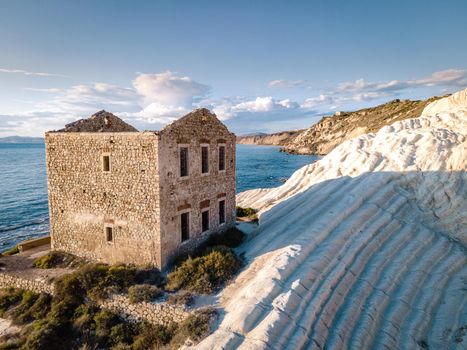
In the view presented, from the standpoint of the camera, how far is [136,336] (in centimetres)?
1328

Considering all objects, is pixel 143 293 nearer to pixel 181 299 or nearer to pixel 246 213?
pixel 181 299

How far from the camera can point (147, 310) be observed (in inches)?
542

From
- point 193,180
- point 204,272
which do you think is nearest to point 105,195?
point 193,180

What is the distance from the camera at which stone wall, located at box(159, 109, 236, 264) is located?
16078 millimetres

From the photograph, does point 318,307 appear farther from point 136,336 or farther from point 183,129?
point 183,129

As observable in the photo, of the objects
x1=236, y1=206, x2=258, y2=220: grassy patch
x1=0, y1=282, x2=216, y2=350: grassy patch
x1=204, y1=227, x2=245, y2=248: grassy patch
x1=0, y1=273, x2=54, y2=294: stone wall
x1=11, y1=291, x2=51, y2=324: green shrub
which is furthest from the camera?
x1=236, y1=206, x2=258, y2=220: grassy patch

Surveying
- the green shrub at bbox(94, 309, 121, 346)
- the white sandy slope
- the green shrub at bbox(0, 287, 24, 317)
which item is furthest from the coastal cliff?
the green shrub at bbox(0, 287, 24, 317)

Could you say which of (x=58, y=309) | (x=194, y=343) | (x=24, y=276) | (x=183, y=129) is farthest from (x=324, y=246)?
(x=24, y=276)

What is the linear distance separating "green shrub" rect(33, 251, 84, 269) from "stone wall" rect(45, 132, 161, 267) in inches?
18.1

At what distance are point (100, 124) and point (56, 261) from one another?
9.62 meters

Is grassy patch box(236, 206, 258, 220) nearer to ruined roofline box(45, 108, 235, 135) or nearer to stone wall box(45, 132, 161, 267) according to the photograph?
ruined roofline box(45, 108, 235, 135)

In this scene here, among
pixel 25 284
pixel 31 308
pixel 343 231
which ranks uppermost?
Result: pixel 343 231

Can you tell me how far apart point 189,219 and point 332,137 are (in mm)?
108542

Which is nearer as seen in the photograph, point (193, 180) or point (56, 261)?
point (193, 180)
